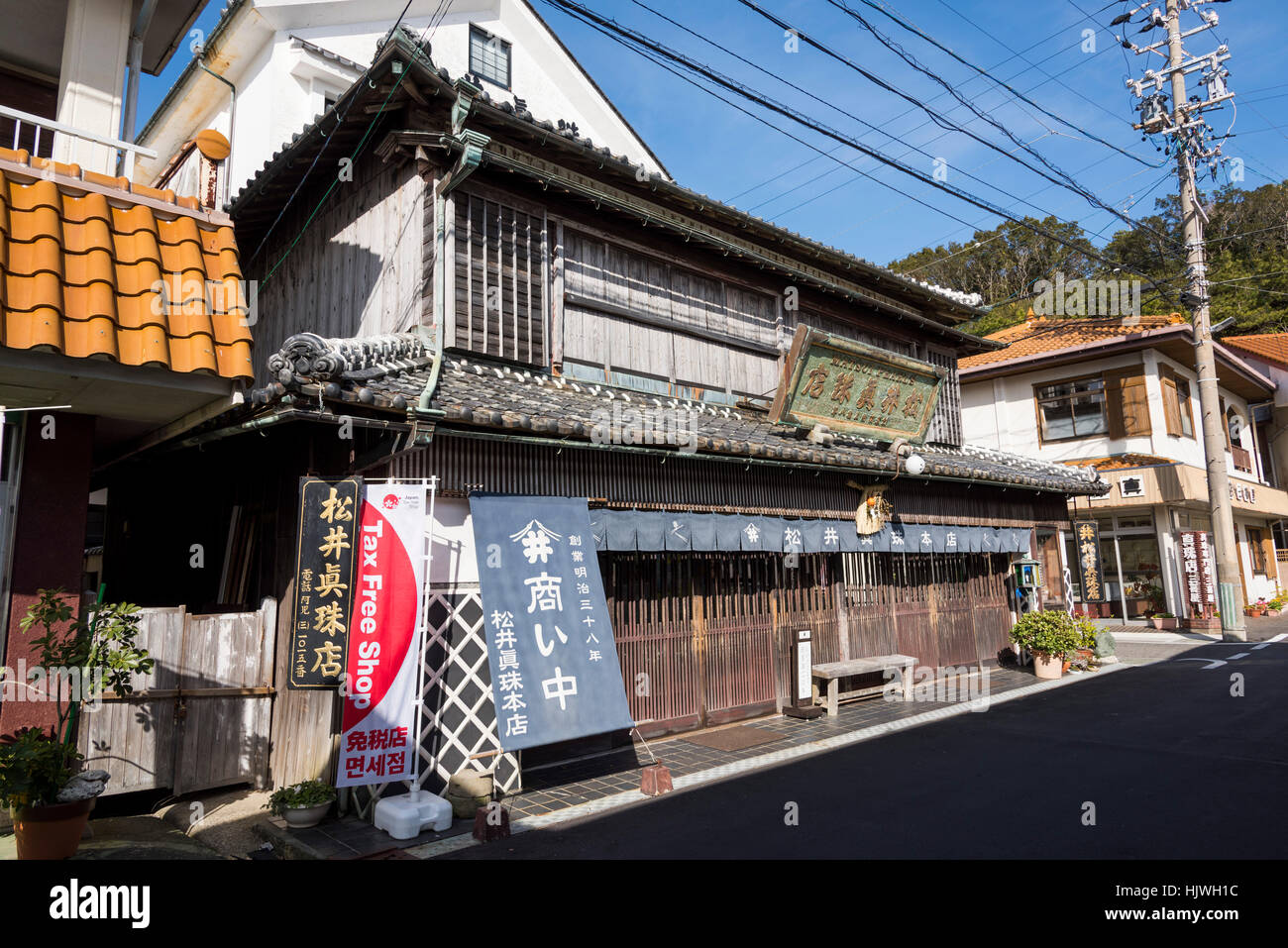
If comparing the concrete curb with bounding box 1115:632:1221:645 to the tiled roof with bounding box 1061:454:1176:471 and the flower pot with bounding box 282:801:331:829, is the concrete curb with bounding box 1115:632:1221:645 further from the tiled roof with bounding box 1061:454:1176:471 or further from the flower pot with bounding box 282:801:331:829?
the flower pot with bounding box 282:801:331:829

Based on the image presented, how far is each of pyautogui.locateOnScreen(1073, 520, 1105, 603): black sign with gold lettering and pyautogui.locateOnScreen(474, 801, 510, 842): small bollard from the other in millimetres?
18370

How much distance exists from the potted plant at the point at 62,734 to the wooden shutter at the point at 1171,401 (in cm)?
2700

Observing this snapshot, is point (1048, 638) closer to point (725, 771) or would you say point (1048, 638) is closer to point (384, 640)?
point (725, 771)

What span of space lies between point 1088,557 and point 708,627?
50.3ft

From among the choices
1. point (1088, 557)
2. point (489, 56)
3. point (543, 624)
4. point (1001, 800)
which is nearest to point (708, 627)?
point (543, 624)

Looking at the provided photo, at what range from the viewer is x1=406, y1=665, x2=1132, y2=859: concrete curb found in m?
6.55

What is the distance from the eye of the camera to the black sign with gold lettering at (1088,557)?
20.1 meters

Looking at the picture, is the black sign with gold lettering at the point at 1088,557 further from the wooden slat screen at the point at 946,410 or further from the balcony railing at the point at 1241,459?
the balcony railing at the point at 1241,459

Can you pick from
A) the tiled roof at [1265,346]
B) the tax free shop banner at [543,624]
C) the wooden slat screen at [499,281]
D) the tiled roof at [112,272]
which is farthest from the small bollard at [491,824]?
the tiled roof at [1265,346]

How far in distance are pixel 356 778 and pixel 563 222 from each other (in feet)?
25.8
